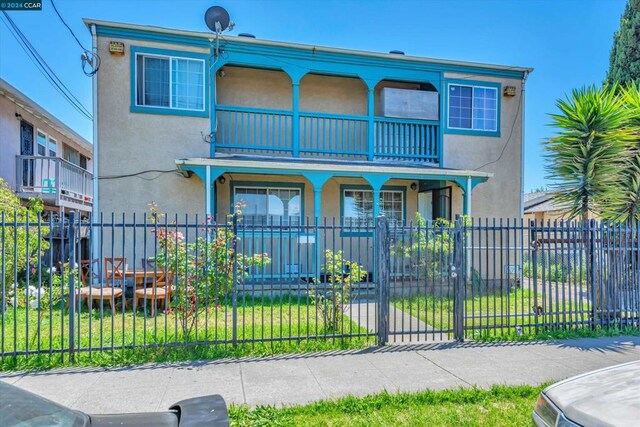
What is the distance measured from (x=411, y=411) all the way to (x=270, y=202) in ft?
29.2

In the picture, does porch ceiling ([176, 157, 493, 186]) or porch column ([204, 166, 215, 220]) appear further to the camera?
porch ceiling ([176, 157, 493, 186])

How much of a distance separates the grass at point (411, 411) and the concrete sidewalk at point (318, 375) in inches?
10.5

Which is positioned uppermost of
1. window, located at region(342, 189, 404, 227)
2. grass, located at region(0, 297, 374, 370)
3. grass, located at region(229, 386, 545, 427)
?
window, located at region(342, 189, 404, 227)

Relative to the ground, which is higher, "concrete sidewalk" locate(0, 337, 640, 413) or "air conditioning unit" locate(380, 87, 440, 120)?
"air conditioning unit" locate(380, 87, 440, 120)

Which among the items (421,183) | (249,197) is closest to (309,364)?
(249,197)

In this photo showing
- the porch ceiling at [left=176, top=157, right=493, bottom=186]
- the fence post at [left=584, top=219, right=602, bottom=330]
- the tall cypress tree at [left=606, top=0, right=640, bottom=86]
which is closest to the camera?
the fence post at [left=584, top=219, right=602, bottom=330]

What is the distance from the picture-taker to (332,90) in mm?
13016

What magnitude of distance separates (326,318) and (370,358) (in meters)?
1.08

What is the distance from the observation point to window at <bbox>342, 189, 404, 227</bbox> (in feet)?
42.3

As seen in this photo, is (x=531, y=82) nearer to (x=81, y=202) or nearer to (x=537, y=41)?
(x=537, y=41)

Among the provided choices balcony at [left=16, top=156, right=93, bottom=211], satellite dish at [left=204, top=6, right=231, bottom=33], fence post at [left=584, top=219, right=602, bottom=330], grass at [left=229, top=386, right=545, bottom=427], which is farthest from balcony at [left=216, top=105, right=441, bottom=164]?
grass at [left=229, top=386, right=545, bottom=427]

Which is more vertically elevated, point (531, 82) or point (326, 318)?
point (531, 82)

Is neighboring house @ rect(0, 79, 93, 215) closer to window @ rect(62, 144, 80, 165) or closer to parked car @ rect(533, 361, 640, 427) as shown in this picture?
window @ rect(62, 144, 80, 165)

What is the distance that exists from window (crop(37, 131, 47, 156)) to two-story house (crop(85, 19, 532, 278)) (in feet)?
23.0
